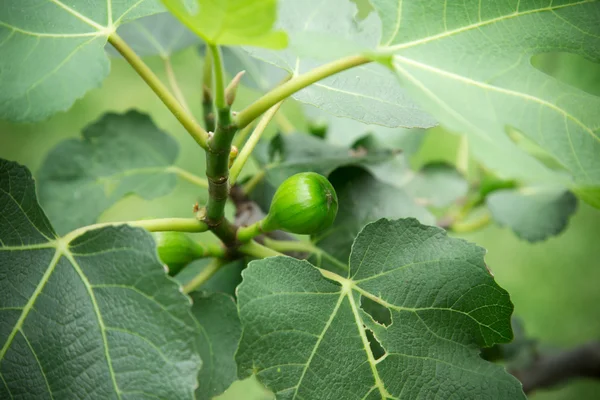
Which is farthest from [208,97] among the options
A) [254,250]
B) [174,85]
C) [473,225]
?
[473,225]

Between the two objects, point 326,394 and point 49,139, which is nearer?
point 326,394

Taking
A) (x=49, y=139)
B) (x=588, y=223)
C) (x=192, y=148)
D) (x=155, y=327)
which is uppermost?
(x=155, y=327)

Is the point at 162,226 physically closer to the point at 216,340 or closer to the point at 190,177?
the point at 216,340

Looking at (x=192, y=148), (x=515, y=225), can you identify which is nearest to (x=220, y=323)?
(x=515, y=225)

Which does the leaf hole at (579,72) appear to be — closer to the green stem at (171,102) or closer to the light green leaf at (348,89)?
the light green leaf at (348,89)

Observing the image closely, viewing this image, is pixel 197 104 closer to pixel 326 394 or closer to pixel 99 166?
pixel 99 166

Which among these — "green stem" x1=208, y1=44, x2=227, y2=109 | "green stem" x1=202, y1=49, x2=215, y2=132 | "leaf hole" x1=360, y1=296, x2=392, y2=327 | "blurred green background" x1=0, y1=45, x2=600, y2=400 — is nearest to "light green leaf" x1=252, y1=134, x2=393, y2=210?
"green stem" x1=202, y1=49, x2=215, y2=132

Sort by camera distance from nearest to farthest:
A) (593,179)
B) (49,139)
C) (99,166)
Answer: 1. (593,179)
2. (99,166)
3. (49,139)
